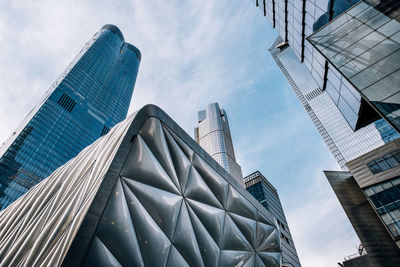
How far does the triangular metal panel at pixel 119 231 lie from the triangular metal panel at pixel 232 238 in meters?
4.93

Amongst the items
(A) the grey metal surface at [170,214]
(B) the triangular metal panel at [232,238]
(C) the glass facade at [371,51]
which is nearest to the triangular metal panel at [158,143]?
(A) the grey metal surface at [170,214]

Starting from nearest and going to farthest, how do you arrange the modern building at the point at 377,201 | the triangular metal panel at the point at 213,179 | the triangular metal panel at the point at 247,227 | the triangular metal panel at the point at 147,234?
the triangular metal panel at the point at 147,234
the triangular metal panel at the point at 213,179
the triangular metal panel at the point at 247,227
the modern building at the point at 377,201

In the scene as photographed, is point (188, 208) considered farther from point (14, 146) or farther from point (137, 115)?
point (14, 146)

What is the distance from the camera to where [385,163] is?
28016 mm

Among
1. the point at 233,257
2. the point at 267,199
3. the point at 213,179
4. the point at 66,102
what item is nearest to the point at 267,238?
the point at 233,257

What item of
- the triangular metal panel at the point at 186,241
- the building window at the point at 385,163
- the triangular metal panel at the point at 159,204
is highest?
the building window at the point at 385,163

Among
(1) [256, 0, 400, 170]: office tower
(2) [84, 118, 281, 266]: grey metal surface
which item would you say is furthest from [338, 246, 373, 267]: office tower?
(2) [84, 118, 281, 266]: grey metal surface

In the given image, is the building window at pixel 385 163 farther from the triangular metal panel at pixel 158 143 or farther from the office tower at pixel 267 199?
the office tower at pixel 267 199

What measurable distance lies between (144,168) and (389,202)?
108 feet

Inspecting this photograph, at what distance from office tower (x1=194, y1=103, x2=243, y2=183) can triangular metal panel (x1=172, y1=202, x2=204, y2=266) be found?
92.6 metres

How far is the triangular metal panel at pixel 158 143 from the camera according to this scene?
682 centimetres

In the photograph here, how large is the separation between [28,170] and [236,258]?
303 feet

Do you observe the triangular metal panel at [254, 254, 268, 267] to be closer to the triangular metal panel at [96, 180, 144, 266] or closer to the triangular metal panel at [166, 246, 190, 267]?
the triangular metal panel at [166, 246, 190, 267]

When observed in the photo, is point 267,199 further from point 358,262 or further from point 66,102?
point 66,102
